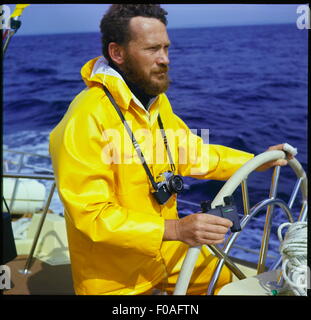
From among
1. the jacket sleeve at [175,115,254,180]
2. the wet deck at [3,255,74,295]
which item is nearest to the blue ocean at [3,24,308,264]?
the wet deck at [3,255,74,295]

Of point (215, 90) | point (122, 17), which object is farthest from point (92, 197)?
point (215, 90)

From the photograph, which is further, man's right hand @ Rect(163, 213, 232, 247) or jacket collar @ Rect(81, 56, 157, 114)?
jacket collar @ Rect(81, 56, 157, 114)

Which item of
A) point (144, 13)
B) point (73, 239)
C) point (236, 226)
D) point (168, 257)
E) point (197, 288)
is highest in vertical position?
point (144, 13)

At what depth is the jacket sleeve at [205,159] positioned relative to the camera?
177 cm

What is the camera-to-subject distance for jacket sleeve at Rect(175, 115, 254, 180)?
1.77 meters


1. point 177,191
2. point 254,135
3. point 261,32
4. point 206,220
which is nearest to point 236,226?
point 206,220

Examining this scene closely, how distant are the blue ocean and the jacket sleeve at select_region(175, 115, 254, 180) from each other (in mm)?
2039

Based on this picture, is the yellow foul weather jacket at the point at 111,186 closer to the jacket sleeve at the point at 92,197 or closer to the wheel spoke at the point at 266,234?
the jacket sleeve at the point at 92,197

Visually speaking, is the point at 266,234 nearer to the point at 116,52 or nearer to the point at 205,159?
the point at 205,159

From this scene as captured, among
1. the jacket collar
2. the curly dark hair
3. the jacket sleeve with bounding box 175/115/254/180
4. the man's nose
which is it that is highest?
the curly dark hair

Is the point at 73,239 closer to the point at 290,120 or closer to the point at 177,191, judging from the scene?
the point at 177,191

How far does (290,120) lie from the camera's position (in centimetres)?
782

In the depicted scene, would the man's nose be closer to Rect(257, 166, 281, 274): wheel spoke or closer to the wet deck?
Rect(257, 166, 281, 274): wheel spoke

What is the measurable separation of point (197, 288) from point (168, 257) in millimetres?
163
